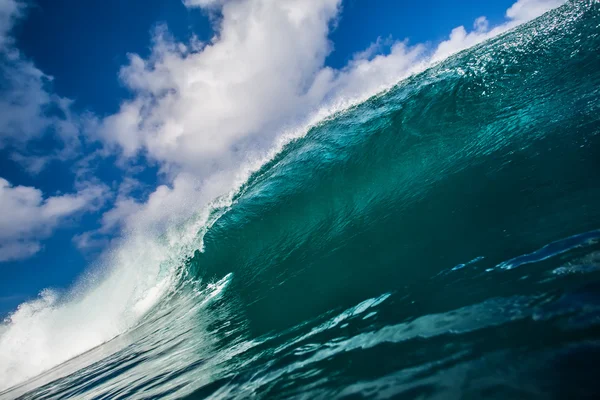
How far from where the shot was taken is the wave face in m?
1.71

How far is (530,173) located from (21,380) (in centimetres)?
1979

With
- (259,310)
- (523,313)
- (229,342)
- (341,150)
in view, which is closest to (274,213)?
(341,150)

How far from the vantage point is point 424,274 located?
315cm

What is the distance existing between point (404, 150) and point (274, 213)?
5.42 m

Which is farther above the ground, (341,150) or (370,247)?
(341,150)

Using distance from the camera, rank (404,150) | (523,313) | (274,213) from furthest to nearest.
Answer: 1. (274,213)
2. (404,150)
3. (523,313)

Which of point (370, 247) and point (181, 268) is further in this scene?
point (181, 268)

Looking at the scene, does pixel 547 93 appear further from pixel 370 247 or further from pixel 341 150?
pixel 370 247

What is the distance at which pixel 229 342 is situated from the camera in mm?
4004

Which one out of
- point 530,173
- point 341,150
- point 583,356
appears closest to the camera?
point 583,356

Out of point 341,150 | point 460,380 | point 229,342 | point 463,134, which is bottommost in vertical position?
point 460,380

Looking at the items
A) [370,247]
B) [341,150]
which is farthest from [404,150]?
[370,247]

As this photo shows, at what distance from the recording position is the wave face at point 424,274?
5.60 feet

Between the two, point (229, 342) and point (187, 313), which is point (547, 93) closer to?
point (229, 342)
